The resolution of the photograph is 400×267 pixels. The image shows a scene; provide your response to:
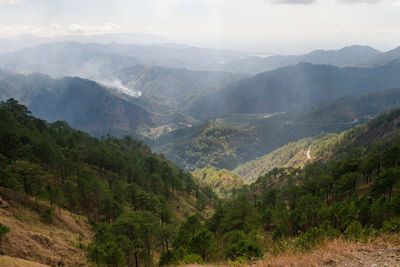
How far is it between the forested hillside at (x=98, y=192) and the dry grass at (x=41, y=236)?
78 centimetres

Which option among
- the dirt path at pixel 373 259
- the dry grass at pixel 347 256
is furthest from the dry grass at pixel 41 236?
the dirt path at pixel 373 259

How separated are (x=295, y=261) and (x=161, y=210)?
1532 inches

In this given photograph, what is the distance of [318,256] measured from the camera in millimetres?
9500

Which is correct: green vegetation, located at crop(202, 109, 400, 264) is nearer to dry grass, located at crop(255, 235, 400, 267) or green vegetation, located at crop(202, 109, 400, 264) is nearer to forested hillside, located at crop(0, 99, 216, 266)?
dry grass, located at crop(255, 235, 400, 267)

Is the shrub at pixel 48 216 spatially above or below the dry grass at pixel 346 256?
below

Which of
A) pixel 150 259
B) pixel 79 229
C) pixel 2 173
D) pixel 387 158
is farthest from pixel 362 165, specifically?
pixel 2 173

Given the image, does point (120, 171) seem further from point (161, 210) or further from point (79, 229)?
point (79, 229)

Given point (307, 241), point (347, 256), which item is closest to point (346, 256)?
point (347, 256)

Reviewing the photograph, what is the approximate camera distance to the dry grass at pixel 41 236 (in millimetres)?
20984

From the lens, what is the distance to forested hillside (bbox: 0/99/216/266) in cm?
2909

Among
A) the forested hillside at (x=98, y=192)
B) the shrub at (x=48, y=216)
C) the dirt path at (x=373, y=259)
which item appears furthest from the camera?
the shrub at (x=48, y=216)

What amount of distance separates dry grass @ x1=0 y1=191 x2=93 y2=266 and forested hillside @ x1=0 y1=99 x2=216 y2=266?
0.78 metres

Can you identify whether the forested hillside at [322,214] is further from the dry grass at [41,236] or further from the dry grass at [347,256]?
the dry grass at [41,236]

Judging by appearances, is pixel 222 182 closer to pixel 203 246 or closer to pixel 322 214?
pixel 322 214
